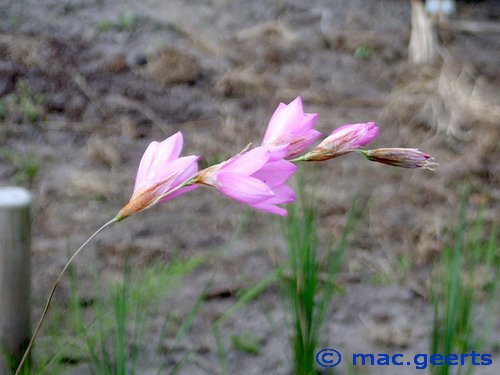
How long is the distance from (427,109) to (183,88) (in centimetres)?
96

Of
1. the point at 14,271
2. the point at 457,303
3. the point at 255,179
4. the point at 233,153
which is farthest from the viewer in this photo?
the point at 233,153

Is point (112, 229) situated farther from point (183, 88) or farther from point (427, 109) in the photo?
point (427, 109)

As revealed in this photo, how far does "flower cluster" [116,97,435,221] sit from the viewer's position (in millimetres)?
570

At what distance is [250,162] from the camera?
1.85 feet

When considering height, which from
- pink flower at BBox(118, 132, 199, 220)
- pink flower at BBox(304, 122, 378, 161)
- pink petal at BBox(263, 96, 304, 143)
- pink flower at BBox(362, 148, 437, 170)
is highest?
pink petal at BBox(263, 96, 304, 143)

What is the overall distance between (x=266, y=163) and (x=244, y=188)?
33 mm

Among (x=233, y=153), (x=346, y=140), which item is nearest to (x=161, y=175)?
(x=346, y=140)

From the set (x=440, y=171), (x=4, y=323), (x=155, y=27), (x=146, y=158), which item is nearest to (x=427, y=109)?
(x=440, y=171)

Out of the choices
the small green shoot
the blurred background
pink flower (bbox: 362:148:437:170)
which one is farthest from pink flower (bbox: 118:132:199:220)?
the small green shoot

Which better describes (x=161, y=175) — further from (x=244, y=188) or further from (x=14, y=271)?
(x=14, y=271)

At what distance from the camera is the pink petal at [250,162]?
1.83 feet

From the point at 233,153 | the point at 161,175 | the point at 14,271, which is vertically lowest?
the point at 233,153

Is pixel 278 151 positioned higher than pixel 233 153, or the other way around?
pixel 278 151

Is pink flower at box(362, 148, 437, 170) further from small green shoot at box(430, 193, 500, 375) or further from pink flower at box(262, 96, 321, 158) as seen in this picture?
small green shoot at box(430, 193, 500, 375)
